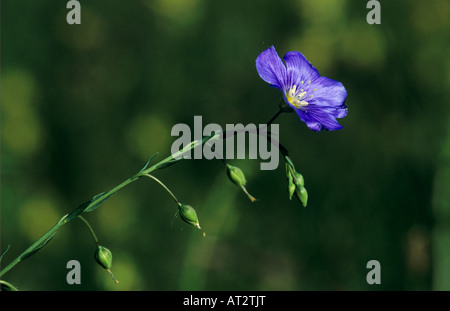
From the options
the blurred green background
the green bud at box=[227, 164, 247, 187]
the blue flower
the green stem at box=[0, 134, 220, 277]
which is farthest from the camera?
the blurred green background

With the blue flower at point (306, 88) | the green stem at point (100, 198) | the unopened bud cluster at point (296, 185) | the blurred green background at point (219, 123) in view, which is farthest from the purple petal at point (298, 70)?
the blurred green background at point (219, 123)

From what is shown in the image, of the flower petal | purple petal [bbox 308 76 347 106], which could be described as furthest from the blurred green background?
the flower petal

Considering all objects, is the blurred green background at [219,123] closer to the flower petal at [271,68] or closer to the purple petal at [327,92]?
the purple petal at [327,92]

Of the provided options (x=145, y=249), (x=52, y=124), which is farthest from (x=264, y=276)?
(x=52, y=124)

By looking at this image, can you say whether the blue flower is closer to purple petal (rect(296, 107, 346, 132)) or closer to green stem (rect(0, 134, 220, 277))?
purple petal (rect(296, 107, 346, 132))

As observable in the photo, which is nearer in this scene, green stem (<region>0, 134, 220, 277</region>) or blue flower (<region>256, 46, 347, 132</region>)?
green stem (<region>0, 134, 220, 277</region>)

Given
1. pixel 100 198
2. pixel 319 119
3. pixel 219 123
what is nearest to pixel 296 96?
pixel 319 119
